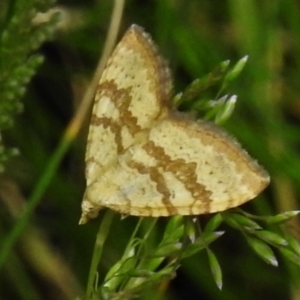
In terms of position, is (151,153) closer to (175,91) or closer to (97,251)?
(97,251)

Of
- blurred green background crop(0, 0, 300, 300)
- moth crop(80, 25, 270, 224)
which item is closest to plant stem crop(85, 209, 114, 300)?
moth crop(80, 25, 270, 224)

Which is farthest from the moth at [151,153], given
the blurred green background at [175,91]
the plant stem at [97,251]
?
the blurred green background at [175,91]

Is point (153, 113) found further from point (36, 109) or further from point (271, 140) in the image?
point (36, 109)

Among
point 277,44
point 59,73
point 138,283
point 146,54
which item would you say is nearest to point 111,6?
point 59,73

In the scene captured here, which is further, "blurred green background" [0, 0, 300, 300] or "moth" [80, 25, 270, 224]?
"blurred green background" [0, 0, 300, 300]

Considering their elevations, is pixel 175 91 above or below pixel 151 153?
below

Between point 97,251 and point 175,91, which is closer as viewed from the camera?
point 97,251

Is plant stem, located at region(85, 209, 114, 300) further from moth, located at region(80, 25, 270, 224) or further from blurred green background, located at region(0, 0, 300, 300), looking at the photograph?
blurred green background, located at region(0, 0, 300, 300)

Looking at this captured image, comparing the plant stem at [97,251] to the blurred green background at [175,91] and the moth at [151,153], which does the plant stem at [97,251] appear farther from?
the blurred green background at [175,91]

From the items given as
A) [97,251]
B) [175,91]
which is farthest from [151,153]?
[175,91]

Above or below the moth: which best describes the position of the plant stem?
below
